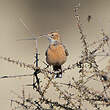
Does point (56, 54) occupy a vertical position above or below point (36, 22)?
below

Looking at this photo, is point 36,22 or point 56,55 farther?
point 36,22

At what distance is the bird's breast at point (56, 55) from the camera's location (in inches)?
188

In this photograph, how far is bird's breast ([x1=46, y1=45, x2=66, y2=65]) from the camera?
4.77 meters

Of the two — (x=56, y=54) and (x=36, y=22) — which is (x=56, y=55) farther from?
(x=36, y=22)

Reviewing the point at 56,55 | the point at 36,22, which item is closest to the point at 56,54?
the point at 56,55

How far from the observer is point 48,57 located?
4855 millimetres

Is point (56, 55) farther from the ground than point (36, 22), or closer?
closer

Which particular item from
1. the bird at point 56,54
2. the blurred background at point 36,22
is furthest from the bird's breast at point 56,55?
the blurred background at point 36,22

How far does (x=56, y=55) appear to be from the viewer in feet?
15.9

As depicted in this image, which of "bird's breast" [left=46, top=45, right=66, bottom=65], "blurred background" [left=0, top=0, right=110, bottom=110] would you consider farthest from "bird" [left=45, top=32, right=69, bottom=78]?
"blurred background" [left=0, top=0, right=110, bottom=110]

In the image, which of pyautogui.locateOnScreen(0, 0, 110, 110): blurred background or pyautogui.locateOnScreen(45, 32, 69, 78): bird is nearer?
pyautogui.locateOnScreen(45, 32, 69, 78): bird

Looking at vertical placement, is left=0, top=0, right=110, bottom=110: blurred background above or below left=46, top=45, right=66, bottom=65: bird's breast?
above

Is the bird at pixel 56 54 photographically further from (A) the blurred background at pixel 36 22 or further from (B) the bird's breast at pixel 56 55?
(A) the blurred background at pixel 36 22

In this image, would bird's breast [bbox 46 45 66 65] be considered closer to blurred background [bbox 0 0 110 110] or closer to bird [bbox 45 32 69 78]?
bird [bbox 45 32 69 78]
